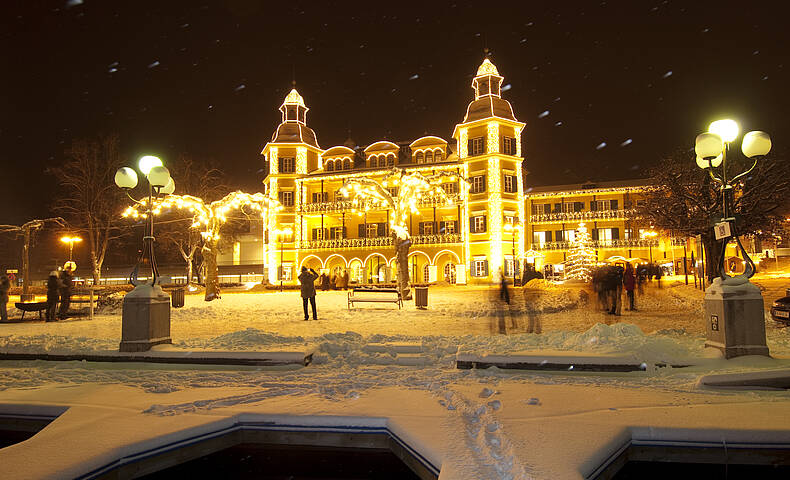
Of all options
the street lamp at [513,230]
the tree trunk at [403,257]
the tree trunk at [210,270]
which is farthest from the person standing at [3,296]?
the street lamp at [513,230]

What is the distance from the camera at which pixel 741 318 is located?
7027 mm

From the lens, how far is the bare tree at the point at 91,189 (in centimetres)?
3272

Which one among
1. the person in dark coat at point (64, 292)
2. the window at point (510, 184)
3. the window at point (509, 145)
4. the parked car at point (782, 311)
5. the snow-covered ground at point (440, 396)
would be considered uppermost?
the window at point (509, 145)

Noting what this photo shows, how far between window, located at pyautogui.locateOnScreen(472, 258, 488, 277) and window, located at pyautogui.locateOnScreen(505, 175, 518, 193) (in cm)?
587

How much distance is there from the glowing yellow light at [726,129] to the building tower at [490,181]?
27628 mm

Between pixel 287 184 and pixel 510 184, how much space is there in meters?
20.0

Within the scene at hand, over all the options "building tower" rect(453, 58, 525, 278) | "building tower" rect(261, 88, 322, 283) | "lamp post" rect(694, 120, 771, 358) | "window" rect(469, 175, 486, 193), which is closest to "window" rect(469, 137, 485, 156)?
"building tower" rect(453, 58, 525, 278)

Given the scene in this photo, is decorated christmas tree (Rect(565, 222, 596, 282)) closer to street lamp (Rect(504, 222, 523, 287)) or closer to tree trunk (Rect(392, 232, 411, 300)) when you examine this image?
street lamp (Rect(504, 222, 523, 287))

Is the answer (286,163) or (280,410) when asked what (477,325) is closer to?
(280,410)

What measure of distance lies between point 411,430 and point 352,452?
749 mm

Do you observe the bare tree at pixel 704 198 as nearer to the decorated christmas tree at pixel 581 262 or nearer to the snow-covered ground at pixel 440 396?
the decorated christmas tree at pixel 581 262

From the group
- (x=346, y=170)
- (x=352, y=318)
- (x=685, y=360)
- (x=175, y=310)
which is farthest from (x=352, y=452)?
(x=346, y=170)

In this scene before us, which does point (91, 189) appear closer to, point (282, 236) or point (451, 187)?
point (282, 236)

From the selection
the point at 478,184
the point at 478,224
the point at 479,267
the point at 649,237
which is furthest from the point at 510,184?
the point at 649,237
